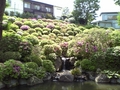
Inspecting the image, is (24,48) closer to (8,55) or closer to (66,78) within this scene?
(8,55)

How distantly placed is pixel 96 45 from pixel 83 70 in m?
2.47

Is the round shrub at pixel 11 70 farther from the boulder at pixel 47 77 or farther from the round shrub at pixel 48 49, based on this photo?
the round shrub at pixel 48 49

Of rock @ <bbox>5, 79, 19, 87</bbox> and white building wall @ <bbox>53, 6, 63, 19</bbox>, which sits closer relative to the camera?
rock @ <bbox>5, 79, 19, 87</bbox>

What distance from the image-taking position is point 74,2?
1662 inches

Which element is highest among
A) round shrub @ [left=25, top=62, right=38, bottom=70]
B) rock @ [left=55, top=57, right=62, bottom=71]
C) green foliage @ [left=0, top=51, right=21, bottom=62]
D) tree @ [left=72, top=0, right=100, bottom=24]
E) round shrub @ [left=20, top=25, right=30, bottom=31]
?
Result: tree @ [left=72, top=0, right=100, bottom=24]

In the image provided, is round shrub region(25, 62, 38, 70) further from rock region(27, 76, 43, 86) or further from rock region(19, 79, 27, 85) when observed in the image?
rock region(19, 79, 27, 85)

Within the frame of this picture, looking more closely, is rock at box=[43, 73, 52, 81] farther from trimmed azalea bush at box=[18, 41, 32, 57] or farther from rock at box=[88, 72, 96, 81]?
rock at box=[88, 72, 96, 81]

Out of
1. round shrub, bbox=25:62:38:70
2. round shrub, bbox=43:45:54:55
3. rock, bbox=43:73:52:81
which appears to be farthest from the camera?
round shrub, bbox=43:45:54:55

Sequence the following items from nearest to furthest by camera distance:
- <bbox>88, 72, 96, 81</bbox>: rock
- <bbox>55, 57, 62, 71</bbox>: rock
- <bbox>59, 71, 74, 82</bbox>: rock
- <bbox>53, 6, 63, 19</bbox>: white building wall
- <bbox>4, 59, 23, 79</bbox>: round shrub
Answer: <bbox>4, 59, 23, 79</bbox>: round shrub → <bbox>59, 71, 74, 82</bbox>: rock → <bbox>88, 72, 96, 81</bbox>: rock → <bbox>55, 57, 62, 71</bbox>: rock → <bbox>53, 6, 63, 19</bbox>: white building wall

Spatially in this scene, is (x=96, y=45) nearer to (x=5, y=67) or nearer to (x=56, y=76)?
(x=56, y=76)

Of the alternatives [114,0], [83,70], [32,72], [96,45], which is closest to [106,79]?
[83,70]

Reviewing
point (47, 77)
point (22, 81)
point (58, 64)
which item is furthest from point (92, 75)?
point (22, 81)

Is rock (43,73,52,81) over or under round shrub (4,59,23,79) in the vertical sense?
under

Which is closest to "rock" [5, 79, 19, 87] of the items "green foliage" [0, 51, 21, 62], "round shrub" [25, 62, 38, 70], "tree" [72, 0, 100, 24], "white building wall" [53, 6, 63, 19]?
"round shrub" [25, 62, 38, 70]
